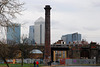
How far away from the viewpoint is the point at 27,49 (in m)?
53.2

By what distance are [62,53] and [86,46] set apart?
60870 mm

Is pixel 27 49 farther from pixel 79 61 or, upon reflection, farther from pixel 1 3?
pixel 1 3

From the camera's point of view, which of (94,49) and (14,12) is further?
(94,49)

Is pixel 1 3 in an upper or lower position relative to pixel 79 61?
upper

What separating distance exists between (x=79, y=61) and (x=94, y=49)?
1293cm

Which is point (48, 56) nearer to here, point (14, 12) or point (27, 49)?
point (27, 49)

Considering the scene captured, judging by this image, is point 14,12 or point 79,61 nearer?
point 14,12

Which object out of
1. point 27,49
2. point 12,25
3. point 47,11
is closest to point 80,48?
point 47,11

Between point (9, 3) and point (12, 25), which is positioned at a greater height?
point (9, 3)

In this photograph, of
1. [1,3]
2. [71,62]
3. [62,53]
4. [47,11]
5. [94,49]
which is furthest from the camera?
[62,53]

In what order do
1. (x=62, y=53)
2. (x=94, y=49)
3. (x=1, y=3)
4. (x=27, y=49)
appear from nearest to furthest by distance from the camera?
(x=1, y=3) < (x=27, y=49) < (x=94, y=49) < (x=62, y=53)

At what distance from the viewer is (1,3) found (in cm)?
1819

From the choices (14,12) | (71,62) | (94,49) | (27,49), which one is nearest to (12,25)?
(14,12)

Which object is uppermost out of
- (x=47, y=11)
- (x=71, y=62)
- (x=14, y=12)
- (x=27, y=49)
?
(x=47, y=11)
